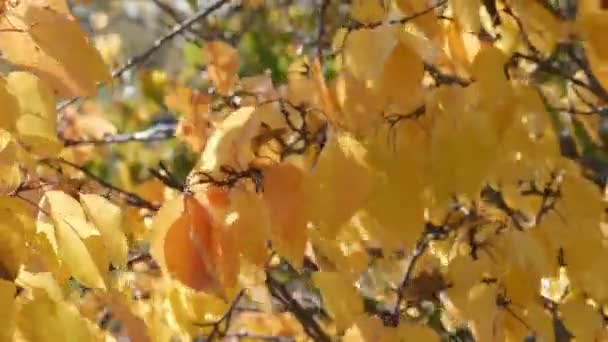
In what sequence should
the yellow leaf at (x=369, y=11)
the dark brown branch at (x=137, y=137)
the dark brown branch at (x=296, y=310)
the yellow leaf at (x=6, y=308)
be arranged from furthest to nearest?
the dark brown branch at (x=137, y=137) < the dark brown branch at (x=296, y=310) < the yellow leaf at (x=369, y=11) < the yellow leaf at (x=6, y=308)

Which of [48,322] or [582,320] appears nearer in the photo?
[48,322]

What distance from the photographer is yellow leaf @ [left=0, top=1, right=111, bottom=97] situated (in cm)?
88

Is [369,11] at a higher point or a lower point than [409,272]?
higher

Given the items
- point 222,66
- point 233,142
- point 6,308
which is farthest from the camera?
point 222,66

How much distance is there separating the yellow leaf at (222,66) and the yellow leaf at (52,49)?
696 millimetres

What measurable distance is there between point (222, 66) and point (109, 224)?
0.79m

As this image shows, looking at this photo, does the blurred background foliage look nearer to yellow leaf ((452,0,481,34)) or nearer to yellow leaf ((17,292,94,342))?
yellow leaf ((452,0,481,34))

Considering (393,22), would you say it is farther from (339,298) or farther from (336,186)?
(339,298)

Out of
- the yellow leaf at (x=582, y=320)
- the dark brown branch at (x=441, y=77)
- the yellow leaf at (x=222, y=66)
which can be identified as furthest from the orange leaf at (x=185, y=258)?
the yellow leaf at (x=222, y=66)

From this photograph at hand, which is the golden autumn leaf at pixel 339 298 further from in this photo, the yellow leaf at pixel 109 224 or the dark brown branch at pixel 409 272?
the yellow leaf at pixel 109 224

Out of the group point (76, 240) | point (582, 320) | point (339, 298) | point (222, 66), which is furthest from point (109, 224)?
point (222, 66)

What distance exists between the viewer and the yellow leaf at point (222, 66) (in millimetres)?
1626

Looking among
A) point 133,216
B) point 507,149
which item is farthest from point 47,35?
point 133,216

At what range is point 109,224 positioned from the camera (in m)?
0.92
